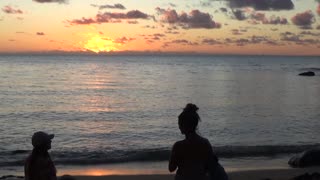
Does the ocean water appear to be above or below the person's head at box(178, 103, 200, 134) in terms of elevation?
below

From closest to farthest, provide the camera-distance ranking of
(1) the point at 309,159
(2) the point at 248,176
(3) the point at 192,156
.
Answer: (3) the point at 192,156
(2) the point at 248,176
(1) the point at 309,159

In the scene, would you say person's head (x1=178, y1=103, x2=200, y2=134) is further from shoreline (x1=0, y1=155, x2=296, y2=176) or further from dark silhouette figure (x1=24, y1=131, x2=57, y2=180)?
shoreline (x1=0, y1=155, x2=296, y2=176)

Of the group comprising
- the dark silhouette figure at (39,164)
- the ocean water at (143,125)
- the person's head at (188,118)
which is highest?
the person's head at (188,118)

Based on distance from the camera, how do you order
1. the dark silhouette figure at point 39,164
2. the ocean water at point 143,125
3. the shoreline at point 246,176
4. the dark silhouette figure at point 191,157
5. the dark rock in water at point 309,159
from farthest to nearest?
the ocean water at point 143,125 < the dark rock in water at point 309,159 < the shoreline at point 246,176 < the dark silhouette figure at point 39,164 < the dark silhouette figure at point 191,157

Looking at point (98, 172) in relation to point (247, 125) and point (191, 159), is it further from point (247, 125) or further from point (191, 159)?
point (247, 125)

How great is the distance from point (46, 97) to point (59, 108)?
8.04 meters

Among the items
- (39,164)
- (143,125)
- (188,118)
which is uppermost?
(188,118)

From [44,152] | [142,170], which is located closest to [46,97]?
[142,170]

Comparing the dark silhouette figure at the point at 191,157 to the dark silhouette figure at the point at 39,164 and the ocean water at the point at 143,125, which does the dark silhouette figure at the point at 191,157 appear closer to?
the dark silhouette figure at the point at 39,164

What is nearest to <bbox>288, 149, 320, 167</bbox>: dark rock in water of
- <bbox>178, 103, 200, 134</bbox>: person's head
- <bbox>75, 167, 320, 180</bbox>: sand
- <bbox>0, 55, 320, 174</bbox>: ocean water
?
<bbox>75, 167, 320, 180</bbox>: sand

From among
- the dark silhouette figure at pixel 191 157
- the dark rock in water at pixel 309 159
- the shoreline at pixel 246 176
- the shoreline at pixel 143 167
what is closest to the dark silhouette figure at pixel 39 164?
the dark silhouette figure at pixel 191 157

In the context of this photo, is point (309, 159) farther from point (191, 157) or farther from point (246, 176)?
point (191, 157)

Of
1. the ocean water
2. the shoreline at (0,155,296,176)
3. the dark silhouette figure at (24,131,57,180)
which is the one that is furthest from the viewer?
the ocean water

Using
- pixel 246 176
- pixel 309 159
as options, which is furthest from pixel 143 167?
pixel 309 159
